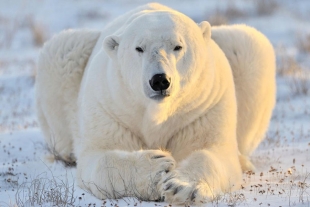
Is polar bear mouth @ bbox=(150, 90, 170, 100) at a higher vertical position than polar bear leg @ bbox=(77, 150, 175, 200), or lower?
higher

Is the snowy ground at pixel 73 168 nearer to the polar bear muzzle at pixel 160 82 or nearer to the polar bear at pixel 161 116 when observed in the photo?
the polar bear at pixel 161 116

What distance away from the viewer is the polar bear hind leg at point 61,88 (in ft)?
18.2

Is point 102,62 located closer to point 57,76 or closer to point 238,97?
point 57,76

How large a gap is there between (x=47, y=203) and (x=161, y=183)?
2.34 ft

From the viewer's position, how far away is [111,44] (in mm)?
4289

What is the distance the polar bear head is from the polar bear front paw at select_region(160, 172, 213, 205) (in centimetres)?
52

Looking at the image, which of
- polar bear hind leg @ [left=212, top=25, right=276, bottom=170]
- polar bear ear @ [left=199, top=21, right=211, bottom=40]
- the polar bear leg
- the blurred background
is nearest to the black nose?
the polar bear leg

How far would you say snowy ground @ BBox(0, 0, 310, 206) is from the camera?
389 cm

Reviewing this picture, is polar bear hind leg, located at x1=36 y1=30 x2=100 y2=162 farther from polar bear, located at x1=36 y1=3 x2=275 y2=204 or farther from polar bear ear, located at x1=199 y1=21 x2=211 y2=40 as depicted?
polar bear ear, located at x1=199 y1=21 x2=211 y2=40

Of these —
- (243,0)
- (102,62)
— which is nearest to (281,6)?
(243,0)

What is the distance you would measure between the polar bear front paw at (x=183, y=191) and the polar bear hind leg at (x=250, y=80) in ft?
5.63

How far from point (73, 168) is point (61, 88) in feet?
2.61

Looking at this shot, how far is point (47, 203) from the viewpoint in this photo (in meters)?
3.65

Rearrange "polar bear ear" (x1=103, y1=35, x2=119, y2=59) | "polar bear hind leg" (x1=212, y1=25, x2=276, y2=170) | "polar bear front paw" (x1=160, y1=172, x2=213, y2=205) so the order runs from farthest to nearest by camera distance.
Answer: "polar bear hind leg" (x1=212, y1=25, x2=276, y2=170)
"polar bear ear" (x1=103, y1=35, x2=119, y2=59)
"polar bear front paw" (x1=160, y1=172, x2=213, y2=205)
